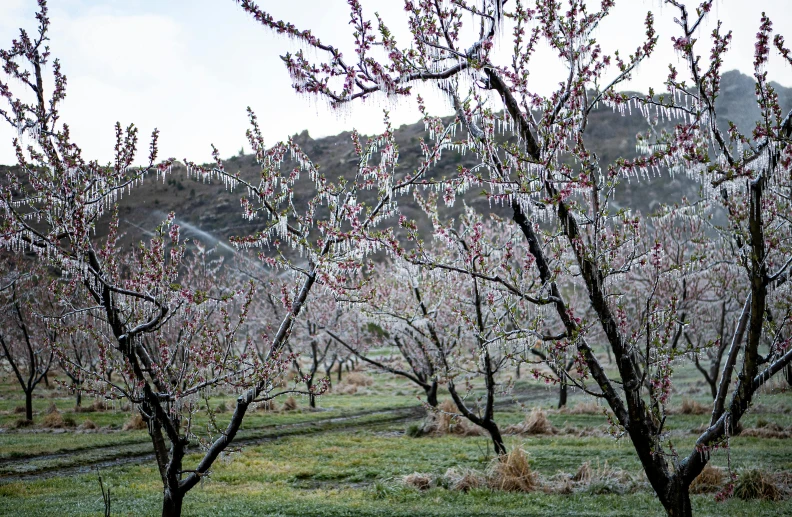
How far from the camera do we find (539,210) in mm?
5582

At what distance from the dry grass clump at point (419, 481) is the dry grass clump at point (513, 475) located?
3.89ft

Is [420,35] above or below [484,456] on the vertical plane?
Answer: above

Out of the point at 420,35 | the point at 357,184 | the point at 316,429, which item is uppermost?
the point at 420,35

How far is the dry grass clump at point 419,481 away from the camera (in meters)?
10.8

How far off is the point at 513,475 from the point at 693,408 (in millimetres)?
12871

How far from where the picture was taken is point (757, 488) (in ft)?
29.4

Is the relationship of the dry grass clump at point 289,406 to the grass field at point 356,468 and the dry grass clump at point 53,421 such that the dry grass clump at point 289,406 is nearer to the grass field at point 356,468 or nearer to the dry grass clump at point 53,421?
the grass field at point 356,468

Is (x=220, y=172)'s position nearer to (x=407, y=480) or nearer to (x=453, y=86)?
(x=453, y=86)

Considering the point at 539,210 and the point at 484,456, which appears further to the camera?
the point at 484,456

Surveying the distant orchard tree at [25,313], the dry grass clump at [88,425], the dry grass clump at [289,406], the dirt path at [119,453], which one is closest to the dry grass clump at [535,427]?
the dirt path at [119,453]

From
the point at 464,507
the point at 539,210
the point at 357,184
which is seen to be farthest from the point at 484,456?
the point at 539,210

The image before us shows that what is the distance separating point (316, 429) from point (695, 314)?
1597 cm

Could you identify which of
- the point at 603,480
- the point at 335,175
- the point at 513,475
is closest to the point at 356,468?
the point at 513,475

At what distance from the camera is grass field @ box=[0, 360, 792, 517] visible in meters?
9.31
